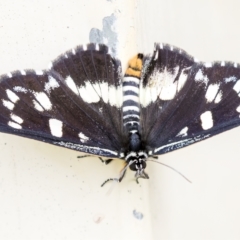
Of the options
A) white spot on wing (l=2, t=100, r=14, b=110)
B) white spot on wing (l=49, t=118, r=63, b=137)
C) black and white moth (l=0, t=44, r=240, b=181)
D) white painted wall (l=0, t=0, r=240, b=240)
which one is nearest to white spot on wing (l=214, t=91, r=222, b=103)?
black and white moth (l=0, t=44, r=240, b=181)

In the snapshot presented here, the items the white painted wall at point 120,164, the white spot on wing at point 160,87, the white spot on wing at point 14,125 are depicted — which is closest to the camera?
the white spot on wing at point 14,125

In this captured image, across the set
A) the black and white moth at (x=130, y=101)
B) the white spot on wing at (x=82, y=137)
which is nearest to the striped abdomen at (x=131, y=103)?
the black and white moth at (x=130, y=101)

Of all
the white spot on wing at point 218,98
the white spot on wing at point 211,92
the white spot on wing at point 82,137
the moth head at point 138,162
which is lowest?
the moth head at point 138,162

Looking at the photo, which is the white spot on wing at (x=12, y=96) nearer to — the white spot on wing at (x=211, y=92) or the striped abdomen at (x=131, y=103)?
the striped abdomen at (x=131, y=103)

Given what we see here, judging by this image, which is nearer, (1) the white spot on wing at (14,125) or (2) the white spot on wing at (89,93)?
(1) the white spot on wing at (14,125)

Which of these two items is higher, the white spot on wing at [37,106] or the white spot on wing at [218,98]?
the white spot on wing at [218,98]

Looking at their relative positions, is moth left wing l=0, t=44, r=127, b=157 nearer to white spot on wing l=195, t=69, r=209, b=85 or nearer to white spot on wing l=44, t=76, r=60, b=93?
white spot on wing l=44, t=76, r=60, b=93
